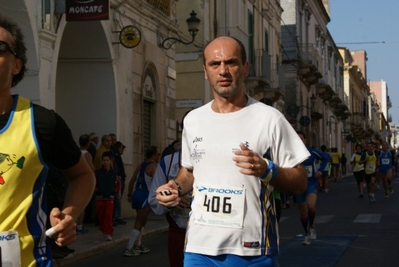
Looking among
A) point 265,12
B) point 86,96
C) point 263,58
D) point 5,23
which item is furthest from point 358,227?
point 265,12

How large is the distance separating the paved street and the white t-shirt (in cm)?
594

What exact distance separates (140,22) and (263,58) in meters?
16.3

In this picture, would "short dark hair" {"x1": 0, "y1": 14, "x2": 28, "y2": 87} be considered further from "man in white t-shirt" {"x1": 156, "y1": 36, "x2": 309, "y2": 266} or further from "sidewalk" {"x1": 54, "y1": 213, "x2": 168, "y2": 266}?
"sidewalk" {"x1": 54, "y1": 213, "x2": 168, "y2": 266}

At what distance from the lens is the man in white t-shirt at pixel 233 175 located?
4.62 m

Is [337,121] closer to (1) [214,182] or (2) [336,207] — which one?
(2) [336,207]

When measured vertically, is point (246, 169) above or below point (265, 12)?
below

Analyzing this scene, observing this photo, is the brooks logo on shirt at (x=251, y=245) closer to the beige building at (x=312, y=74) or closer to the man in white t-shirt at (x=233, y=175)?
the man in white t-shirt at (x=233, y=175)

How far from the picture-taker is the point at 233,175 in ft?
15.2

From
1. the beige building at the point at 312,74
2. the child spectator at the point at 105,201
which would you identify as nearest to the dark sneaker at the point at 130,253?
the child spectator at the point at 105,201

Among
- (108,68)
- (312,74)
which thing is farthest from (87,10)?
(312,74)

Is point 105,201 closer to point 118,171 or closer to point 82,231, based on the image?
point 82,231

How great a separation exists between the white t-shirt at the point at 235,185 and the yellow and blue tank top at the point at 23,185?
148 cm

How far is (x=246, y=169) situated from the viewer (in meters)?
4.26

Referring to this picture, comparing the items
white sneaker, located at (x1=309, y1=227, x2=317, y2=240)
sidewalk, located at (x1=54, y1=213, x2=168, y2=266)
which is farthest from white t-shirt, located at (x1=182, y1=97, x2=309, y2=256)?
white sneaker, located at (x1=309, y1=227, x2=317, y2=240)
